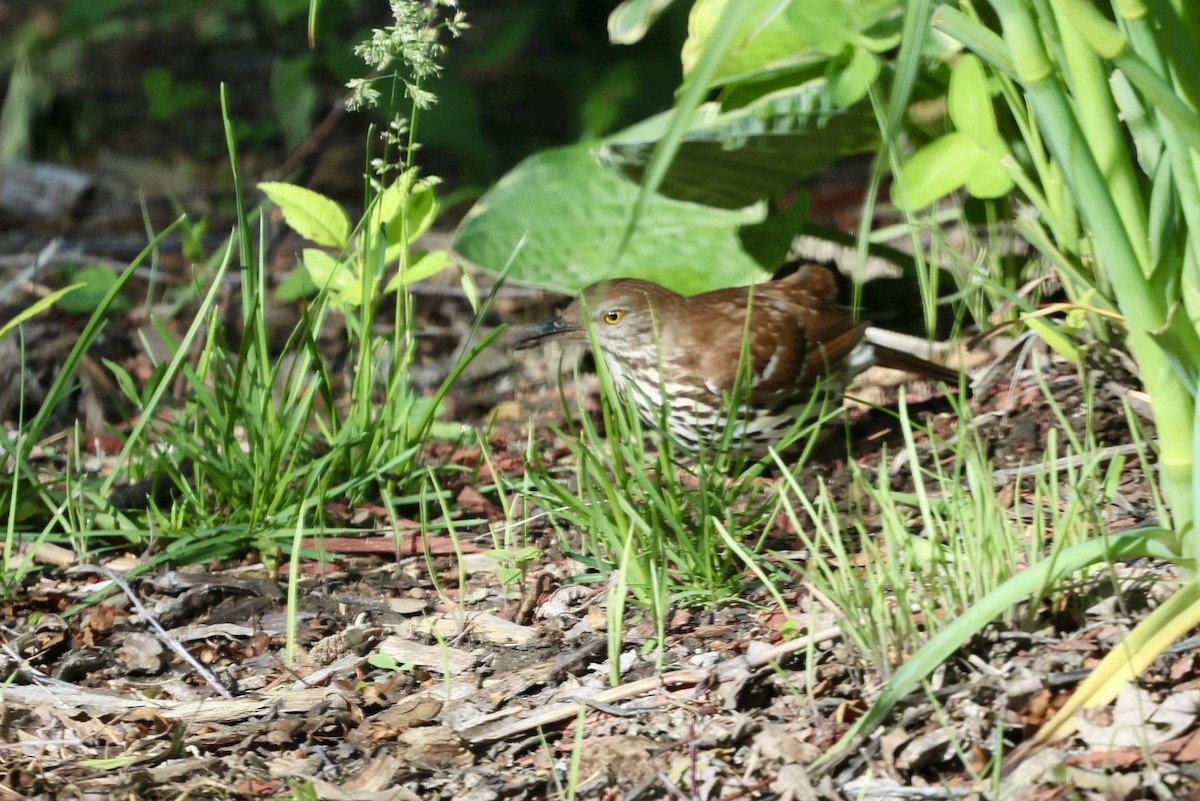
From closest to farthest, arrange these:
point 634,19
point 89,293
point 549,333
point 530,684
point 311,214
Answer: point 530,684, point 311,214, point 634,19, point 549,333, point 89,293

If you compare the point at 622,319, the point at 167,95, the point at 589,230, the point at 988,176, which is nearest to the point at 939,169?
the point at 988,176

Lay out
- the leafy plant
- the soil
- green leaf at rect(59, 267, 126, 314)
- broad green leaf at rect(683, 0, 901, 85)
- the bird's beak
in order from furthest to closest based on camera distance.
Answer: green leaf at rect(59, 267, 126, 314) < the bird's beak < broad green leaf at rect(683, 0, 901, 85) < the soil < the leafy plant

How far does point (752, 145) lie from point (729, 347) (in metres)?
0.52

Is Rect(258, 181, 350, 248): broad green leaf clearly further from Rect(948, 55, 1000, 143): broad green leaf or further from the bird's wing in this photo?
Rect(948, 55, 1000, 143): broad green leaf

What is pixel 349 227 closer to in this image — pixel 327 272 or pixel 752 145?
pixel 327 272

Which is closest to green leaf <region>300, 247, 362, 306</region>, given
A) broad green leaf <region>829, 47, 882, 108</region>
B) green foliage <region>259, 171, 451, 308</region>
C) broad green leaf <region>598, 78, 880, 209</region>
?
green foliage <region>259, 171, 451, 308</region>

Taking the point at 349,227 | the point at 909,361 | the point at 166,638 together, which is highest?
the point at 349,227

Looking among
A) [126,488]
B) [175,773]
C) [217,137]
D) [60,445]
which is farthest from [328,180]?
[175,773]

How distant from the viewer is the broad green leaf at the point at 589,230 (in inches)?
153

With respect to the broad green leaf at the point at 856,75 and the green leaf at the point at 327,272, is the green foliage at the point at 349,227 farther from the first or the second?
the broad green leaf at the point at 856,75

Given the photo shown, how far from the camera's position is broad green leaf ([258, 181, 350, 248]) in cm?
308

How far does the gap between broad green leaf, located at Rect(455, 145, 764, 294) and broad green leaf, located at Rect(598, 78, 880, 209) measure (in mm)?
226

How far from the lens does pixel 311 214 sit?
3.10 metres

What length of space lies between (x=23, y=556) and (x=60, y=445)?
0.82 meters
